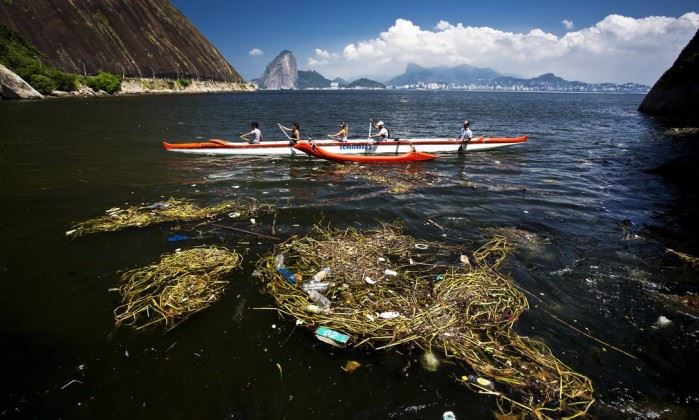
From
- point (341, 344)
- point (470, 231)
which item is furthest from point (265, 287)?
point (470, 231)

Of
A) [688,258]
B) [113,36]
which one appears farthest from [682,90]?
[113,36]

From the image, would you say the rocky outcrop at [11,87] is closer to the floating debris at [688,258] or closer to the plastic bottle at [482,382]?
the plastic bottle at [482,382]

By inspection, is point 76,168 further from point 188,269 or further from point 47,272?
point 188,269

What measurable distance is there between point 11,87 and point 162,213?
5167cm

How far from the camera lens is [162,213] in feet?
31.6

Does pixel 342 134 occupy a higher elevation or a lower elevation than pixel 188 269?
higher

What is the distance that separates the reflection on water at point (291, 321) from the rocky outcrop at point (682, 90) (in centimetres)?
3057

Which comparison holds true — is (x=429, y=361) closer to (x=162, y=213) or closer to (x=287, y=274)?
(x=287, y=274)

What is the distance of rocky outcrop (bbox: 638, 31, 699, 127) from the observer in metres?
34.6

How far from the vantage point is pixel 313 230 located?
905 cm

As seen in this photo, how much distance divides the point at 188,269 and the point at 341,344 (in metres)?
3.62

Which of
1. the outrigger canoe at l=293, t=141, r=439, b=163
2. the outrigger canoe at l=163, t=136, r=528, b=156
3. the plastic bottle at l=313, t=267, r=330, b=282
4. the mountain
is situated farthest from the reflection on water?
the mountain

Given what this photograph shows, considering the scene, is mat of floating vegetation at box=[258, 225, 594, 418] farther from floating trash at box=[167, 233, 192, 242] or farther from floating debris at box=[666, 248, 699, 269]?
floating debris at box=[666, 248, 699, 269]

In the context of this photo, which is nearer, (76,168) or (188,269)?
(188,269)
